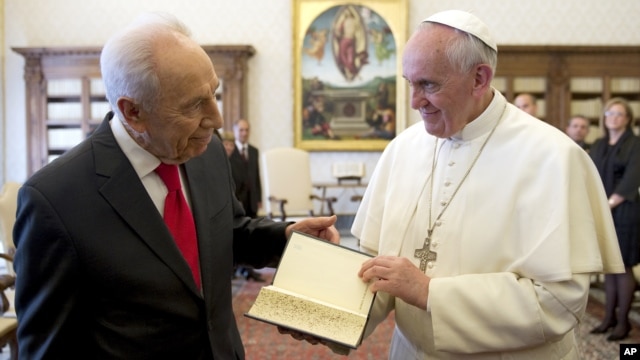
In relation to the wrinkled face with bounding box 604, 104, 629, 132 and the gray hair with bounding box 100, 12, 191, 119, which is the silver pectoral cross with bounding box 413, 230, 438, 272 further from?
the wrinkled face with bounding box 604, 104, 629, 132

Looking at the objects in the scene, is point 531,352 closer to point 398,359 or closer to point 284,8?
point 398,359

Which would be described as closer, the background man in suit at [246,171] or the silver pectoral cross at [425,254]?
the silver pectoral cross at [425,254]

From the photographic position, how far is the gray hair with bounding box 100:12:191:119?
1300 millimetres

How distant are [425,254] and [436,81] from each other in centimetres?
A: 54

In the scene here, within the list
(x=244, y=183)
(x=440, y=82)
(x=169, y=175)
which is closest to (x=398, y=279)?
(x=440, y=82)

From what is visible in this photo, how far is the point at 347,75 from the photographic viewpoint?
9242mm

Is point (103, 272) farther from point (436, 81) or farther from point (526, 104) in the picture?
Answer: point (526, 104)

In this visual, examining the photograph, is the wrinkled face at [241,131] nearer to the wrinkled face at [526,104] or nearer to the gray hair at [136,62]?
the wrinkled face at [526,104]

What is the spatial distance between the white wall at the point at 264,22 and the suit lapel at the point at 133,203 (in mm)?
7913

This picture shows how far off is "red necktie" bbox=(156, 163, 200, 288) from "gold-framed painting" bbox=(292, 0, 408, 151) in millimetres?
7733

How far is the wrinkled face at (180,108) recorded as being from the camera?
1.32 m

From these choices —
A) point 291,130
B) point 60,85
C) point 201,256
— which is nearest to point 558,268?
point 201,256

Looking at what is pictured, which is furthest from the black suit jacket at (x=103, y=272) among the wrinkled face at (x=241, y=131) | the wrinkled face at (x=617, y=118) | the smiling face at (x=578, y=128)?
the wrinkled face at (x=241, y=131)

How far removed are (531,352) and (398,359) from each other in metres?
0.44
